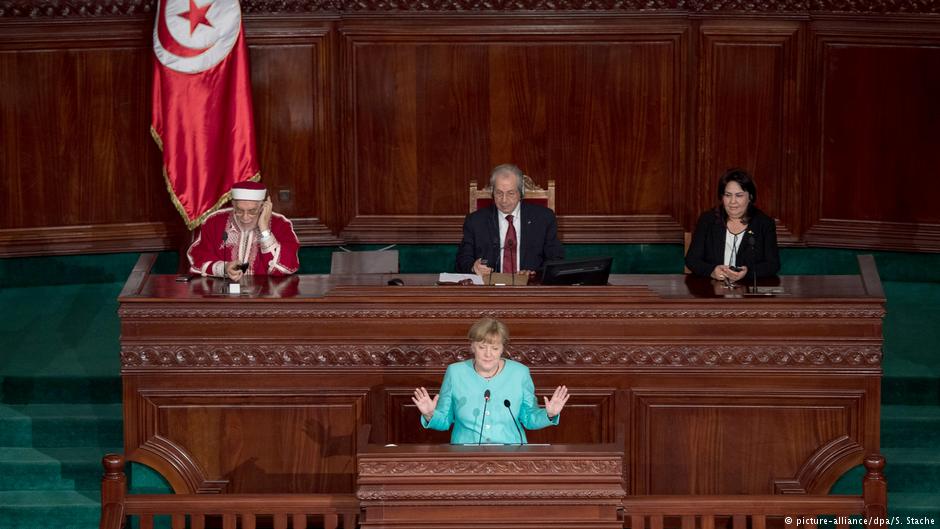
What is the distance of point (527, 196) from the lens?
901 centimetres

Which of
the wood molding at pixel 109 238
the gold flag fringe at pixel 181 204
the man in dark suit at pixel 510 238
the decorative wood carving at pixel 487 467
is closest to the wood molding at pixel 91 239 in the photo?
the wood molding at pixel 109 238

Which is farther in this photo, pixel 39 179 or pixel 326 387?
pixel 39 179

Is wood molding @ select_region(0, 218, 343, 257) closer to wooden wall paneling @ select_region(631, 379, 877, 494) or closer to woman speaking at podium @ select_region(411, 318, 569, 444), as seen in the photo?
wooden wall paneling @ select_region(631, 379, 877, 494)

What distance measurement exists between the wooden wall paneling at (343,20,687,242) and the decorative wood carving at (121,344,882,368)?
123 inches

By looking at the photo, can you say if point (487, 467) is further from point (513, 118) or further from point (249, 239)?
point (513, 118)

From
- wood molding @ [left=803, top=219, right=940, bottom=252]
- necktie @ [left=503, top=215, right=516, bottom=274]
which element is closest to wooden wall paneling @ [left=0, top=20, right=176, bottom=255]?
necktie @ [left=503, top=215, right=516, bottom=274]

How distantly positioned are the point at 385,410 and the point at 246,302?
2.56 feet

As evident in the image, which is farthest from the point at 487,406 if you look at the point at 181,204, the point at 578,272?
the point at 181,204

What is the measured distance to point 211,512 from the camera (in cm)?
622

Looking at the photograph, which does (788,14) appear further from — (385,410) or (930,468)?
(385,410)

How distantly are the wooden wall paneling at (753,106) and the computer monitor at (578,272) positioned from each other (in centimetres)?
308

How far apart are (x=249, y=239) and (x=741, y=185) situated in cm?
243

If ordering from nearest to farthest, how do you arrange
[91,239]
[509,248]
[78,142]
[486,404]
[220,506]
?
[220,506]
[486,404]
[509,248]
[78,142]
[91,239]

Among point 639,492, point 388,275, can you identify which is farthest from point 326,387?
point 639,492
